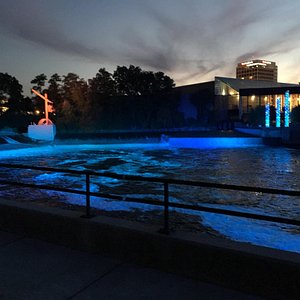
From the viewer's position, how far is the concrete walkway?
3451mm

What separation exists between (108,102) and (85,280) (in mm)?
68743

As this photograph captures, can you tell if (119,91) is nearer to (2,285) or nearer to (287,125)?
(287,125)

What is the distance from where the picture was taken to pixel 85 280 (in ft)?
12.3

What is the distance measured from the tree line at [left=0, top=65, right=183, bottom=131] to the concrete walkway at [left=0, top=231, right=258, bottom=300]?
63.4 metres

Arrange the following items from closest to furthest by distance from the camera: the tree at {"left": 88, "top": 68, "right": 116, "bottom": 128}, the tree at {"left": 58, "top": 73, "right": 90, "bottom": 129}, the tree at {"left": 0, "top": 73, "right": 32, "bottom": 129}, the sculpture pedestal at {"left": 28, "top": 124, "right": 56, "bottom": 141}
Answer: the sculpture pedestal at {"left": 28, "top": 124, "right": 56, "bottom": 141} → the tree at {"left": 58, "top": 73, "right": 90, "bottom": 129} → the tree at {"left": 88, "top": 68, "right": 116, "bottom": 128} → the tree at {"left": 0, "top": 73, "right": 32, "bottom": 129}

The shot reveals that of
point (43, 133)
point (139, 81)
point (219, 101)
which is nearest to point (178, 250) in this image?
point (43, 133)

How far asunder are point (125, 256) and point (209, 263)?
111cm

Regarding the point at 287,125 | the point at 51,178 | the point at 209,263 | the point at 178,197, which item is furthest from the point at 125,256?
the point at 287,125

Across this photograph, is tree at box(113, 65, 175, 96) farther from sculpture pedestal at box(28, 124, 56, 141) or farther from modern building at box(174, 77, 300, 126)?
sculpture pedestal at box(28, 124, 56, 141)

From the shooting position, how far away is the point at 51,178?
15086 millimetres

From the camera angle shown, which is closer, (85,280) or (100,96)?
(85,280)

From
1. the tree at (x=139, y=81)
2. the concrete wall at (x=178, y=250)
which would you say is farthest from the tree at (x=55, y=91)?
the concrete wall at (x=178, y=250)

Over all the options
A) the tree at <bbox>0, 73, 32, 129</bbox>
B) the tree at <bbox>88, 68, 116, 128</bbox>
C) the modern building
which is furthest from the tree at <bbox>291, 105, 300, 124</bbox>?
the tree at <bbox>0, 73, 32, 129</bbox>

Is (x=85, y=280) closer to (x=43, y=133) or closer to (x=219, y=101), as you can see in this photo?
(x=43, y=133)
